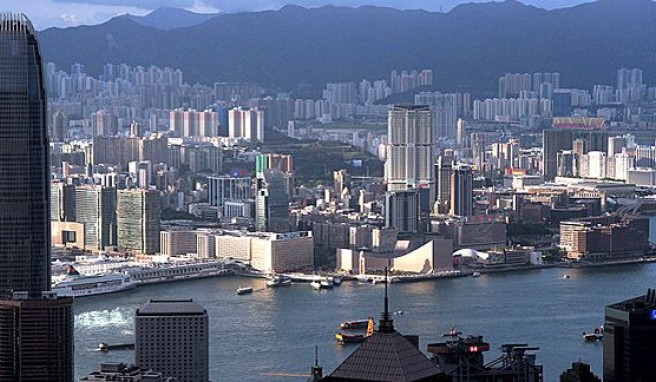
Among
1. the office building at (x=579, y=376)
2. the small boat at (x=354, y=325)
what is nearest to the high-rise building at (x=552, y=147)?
the small boat at (x=354, y=325)

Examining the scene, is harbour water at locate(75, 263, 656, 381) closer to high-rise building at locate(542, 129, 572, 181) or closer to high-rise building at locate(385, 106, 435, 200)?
high-rise building at locate(385, 106, 435, 200)

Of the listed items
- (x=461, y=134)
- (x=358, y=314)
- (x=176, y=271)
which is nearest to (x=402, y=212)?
(x=176, y=271)

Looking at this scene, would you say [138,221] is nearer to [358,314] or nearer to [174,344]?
[358,314]

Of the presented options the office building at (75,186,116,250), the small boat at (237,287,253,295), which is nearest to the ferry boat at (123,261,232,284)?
the small boat at (237,287,253,295)

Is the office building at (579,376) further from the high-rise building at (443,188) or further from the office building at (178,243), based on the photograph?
the high-rise building at (443,188)

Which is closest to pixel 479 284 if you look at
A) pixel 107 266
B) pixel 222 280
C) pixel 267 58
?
pixel 222 280

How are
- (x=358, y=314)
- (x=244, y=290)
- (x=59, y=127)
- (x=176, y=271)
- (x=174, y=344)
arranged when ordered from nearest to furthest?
(x=174, y=344)
(x=358, y=314)
(x=244, y=290)
(x=176, y=271)
(x=59, y=127)

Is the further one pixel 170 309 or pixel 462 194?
pixel 462 194
